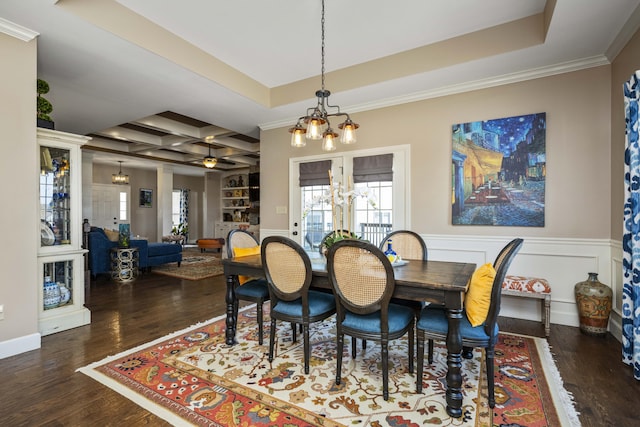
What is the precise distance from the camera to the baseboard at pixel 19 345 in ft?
8.11

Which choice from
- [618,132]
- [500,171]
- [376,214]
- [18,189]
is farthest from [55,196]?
[618,132]

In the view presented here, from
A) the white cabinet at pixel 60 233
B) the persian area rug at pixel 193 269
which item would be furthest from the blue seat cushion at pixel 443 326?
the persian area rug at pixel 193 269

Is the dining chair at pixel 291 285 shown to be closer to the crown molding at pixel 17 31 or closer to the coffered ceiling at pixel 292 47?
the coffered ceiling at pixel 292 47

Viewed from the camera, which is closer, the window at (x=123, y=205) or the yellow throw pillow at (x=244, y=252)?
the yellow throw pillow at (x=244, y=252)

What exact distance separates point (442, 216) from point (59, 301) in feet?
14.2

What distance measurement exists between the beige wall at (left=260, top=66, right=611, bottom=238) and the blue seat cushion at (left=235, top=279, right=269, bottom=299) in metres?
2.14

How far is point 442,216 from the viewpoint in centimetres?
379

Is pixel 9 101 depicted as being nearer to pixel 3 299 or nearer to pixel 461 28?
pixel 3 299

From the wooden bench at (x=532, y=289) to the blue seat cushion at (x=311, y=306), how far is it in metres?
1.83

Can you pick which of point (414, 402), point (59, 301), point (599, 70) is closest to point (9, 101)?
point (59, 301)

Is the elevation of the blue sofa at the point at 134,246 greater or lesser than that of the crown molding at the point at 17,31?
lesser

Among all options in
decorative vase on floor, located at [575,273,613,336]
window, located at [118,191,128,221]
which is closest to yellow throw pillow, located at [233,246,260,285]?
decorative vase on floor, located at [575,273,613,336]

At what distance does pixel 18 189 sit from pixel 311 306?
270cm

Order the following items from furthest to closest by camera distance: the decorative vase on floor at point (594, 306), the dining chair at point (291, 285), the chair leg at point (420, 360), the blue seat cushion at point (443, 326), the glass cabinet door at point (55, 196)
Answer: the glass cabinet door at point (55, 196) → the decorative vase on floor at point (594, 306) → the dining chair at point (291, 285) → the chair leg at point (420, 360) → the blue seat cushion at point (443, 326)
